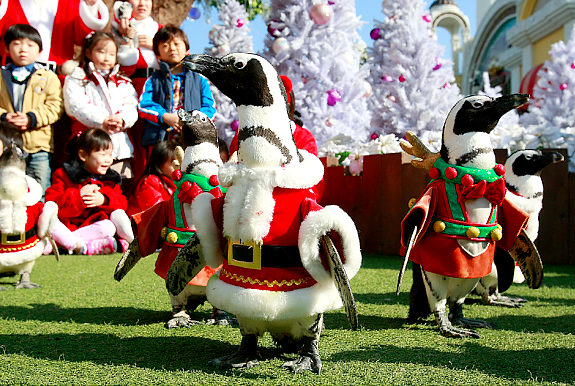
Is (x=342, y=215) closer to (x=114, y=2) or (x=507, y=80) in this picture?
(x=114, y=2)

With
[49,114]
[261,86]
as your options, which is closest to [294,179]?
[261,86]

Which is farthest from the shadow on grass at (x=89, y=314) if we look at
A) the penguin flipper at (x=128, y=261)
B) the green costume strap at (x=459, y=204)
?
the green costume strap at (x=459, y=204)

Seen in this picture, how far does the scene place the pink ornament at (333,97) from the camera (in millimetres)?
8141

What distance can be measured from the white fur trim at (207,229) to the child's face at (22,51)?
384 centimetres

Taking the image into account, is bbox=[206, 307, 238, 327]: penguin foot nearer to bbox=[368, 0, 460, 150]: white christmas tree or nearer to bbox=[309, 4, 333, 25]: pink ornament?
bbox=[368, 0, 460, 150]: white christmas tree

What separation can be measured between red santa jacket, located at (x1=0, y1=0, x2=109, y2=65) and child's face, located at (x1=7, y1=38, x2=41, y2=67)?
2.69 feet

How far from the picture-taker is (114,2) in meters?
6.86

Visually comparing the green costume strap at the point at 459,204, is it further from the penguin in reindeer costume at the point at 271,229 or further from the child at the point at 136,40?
the child at the point at 136,40

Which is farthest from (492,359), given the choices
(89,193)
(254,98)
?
(89,193)

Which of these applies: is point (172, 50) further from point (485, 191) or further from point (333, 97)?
point (333, 97)

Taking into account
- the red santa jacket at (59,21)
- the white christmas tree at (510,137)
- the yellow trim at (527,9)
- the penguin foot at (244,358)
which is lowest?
the penguin foot at (244,358)

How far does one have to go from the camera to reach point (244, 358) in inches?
85.5

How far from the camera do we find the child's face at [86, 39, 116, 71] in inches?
218

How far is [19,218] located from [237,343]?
180 cm
